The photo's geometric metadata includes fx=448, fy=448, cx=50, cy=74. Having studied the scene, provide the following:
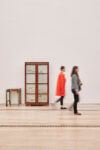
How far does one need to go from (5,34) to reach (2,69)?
153cm

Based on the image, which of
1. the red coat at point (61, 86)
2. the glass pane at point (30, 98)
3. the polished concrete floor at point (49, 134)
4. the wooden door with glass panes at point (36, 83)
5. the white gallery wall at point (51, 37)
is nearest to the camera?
the polished concrete floor at point (49, 134)

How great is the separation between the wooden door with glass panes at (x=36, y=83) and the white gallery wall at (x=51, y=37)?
0.68 meters

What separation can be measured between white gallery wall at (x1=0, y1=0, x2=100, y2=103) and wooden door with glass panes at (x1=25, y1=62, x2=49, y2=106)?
682mm

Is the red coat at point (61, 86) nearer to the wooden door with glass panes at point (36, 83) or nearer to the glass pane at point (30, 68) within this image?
the wooden door with glass panes at point (36, 83)

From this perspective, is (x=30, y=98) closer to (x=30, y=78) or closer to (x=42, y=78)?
(x=30, y=78)

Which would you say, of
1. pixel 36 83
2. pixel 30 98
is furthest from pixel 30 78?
pixel 30 98

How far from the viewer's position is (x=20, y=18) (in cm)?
1952

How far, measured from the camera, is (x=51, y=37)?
19516 mm

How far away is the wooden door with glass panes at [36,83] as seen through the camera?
1866cm

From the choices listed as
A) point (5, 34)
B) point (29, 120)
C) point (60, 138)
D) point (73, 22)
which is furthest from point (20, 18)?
point (60, 138)

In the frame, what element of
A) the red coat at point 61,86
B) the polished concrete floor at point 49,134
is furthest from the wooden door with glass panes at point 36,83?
the polished concrete floor at point 49,134

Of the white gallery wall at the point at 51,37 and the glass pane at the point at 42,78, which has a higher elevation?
the white gallery wall at the point at 51,37

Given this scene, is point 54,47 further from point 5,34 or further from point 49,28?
point 5,34

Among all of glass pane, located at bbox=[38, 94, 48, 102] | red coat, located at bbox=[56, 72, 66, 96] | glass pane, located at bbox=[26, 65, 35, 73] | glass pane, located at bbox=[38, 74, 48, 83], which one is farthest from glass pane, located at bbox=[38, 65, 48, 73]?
red coat, located at bbox=[56, 72, 66, 96]
